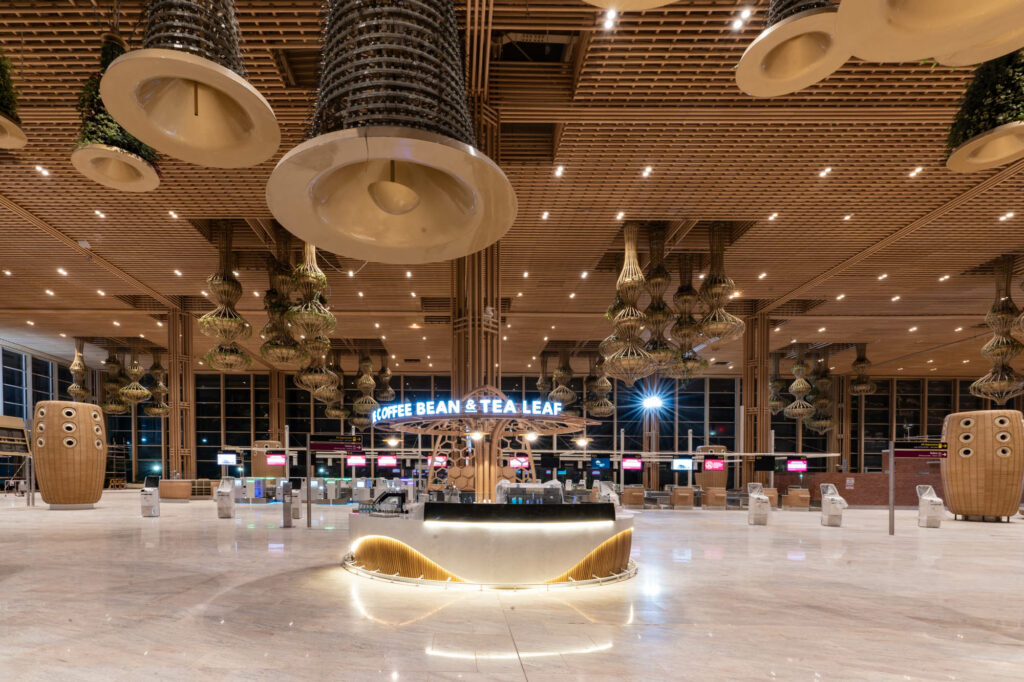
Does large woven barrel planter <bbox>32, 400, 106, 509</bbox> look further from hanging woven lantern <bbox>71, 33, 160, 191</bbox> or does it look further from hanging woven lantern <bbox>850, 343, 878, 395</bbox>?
hanging woven lantern <bbox>850, 343, 878, 395</bbox>

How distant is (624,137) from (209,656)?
8.65 m

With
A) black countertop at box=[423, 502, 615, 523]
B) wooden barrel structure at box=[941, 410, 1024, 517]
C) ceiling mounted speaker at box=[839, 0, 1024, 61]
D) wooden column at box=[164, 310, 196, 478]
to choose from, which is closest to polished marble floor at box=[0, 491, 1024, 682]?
black countertop at box=[423, 502, 615, 523]

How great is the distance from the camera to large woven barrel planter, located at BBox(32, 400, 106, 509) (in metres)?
16.2

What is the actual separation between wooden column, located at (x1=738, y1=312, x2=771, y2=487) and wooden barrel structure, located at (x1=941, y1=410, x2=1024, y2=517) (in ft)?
15.4

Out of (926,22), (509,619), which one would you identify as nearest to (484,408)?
(509,619)

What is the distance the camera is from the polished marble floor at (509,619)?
437 cm

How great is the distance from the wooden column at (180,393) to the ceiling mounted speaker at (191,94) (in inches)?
762

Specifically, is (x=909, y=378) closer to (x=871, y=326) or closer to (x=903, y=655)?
(x=871, y=326)

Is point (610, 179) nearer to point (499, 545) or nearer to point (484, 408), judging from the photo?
point (484, 408)

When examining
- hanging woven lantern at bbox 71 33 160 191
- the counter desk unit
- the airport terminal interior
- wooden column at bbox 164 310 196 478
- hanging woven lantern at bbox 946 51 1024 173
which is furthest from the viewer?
wooden column at bbox 164 310 196 478

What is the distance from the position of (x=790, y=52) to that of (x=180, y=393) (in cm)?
2066

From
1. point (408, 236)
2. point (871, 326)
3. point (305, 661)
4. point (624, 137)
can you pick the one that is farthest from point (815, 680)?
point (871, 326)

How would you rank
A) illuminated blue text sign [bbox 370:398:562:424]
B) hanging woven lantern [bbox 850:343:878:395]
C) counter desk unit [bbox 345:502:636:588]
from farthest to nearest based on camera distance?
1. hanging woven lantern [bbox 850:343:878:395]
2. illuminated blue text sign [bbox 370:398:562:424]
3. counter desk unit [bbox 345:502:636:588]

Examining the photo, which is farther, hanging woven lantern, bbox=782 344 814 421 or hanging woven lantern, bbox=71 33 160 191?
hanging woven lantern, bbox=782 344 814 421
